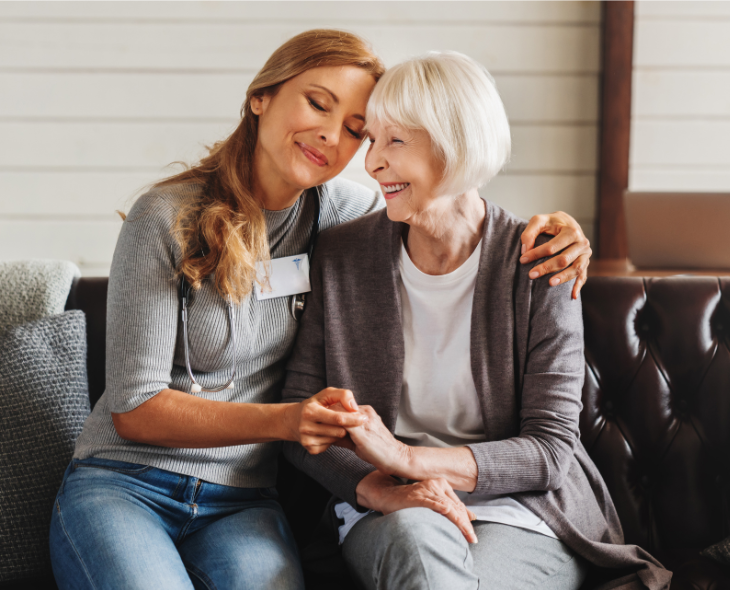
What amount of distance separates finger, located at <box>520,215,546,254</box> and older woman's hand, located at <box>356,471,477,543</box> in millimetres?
537

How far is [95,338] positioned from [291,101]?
2.71 feet

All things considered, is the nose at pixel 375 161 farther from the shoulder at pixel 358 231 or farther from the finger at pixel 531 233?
the finger at pixel 531 233

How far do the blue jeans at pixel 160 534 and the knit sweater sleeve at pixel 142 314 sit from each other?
181 millimetres

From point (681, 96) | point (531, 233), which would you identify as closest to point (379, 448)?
point (531, 233)

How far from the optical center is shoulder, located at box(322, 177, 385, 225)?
1650 millimetres

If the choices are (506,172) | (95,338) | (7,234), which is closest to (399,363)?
(95,338)

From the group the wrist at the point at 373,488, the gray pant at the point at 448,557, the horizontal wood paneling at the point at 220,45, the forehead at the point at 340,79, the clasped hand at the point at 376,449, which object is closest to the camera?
the gray pant at the point at 448,557

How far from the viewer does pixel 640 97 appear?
2.47 m

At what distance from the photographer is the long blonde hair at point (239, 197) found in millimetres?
1323

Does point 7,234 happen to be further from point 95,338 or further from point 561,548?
point 561,548

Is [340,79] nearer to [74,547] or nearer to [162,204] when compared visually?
[162,204]

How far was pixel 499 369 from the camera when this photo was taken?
1.36 m

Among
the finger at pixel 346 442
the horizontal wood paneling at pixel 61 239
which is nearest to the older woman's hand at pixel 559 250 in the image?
the finger at pixel 346 442

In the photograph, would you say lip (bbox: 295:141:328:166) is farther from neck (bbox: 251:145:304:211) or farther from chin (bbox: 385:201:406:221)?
chin (bbox: 385:201:406:221)
